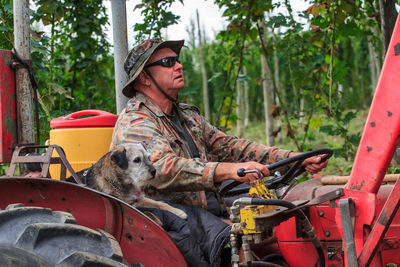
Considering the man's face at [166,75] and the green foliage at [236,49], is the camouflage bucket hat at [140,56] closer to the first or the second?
the man's face at [166,75]

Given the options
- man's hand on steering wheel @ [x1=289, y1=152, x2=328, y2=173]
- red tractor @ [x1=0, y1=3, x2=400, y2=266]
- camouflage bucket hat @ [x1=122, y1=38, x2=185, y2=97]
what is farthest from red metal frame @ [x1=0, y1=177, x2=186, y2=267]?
camouflage bucket hat @ [x1=122, y1=38, x2=185, y2=97]

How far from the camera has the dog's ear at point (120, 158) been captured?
257 cm

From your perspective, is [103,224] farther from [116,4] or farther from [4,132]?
[116,4]

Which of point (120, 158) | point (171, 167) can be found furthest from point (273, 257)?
point (120, 158)

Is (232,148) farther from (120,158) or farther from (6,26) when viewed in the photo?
(6,26)

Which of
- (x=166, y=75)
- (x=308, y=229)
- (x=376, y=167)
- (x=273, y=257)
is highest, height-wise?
(x=166, y=75)

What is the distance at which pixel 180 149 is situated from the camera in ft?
9.40

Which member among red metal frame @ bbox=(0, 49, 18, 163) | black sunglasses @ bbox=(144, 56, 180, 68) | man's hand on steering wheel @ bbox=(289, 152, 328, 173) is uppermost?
black sunglasses @ bbox=(144, 56, 180, 68)

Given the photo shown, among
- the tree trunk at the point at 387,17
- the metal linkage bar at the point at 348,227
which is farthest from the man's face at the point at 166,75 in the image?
the tree trunk at the point at 387,17

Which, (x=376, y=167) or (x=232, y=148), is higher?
(x=376, y=167)

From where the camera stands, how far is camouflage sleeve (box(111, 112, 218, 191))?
2400 millimetres

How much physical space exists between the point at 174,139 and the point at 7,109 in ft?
3.81

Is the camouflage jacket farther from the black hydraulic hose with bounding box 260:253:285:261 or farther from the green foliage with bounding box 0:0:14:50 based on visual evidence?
the green foliage with bounding box 0:0:14:50

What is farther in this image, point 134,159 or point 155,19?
point 155,19
